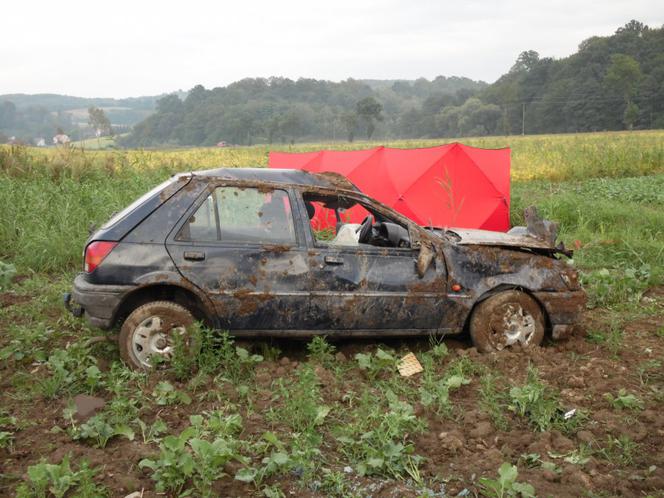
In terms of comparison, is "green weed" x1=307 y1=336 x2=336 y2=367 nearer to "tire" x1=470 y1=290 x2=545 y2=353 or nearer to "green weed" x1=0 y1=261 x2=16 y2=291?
"tire" x1=470 y1=290 x2=545 y2=353

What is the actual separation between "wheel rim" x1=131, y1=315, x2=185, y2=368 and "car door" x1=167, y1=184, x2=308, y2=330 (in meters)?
0.42

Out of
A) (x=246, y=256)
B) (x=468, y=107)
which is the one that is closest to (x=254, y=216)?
(x=246, y=256)

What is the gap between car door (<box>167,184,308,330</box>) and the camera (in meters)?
5.12

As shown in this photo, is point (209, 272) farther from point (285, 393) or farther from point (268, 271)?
point (285, 393)

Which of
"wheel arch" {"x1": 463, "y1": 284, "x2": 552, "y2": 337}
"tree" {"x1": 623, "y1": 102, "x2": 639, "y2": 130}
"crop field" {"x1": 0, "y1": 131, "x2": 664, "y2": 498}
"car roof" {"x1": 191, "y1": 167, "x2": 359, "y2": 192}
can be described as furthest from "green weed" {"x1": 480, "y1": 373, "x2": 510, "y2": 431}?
"tree" {"x1": 623, "y1": 102, "x2": 639, "y2": 130}

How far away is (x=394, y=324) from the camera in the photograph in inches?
217

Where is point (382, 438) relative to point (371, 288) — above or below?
below

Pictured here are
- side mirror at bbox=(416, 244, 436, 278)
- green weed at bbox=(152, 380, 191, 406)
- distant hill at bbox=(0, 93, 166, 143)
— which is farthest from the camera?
distant hill at bbox=(0, 93, 166, 143)

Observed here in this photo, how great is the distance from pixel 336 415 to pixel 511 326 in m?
2.01

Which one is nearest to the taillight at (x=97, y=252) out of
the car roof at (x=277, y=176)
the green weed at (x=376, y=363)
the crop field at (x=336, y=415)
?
the crop field at (x=336, y=415)

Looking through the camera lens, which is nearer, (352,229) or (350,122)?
(352,229)

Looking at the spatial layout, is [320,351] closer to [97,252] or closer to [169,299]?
[169,299]

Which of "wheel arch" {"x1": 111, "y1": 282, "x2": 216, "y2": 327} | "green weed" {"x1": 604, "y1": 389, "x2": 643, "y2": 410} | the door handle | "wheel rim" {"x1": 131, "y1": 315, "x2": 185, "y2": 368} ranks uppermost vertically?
the door handle

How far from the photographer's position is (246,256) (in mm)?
5191
